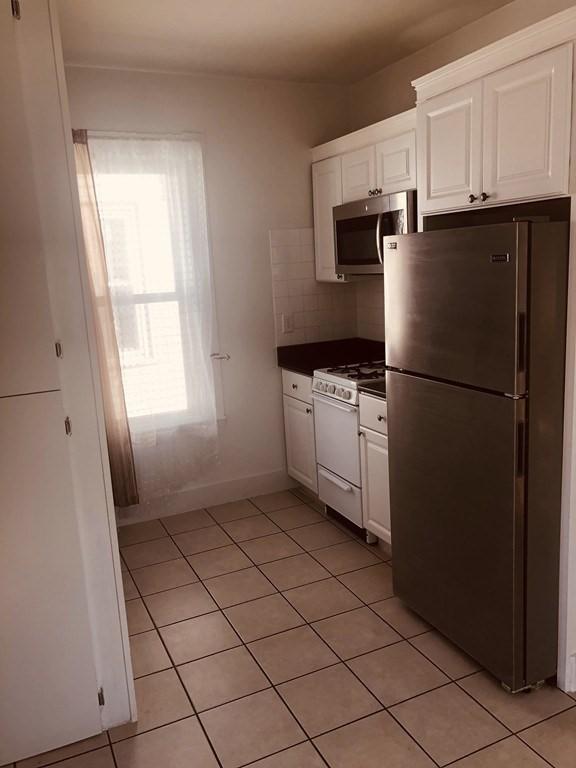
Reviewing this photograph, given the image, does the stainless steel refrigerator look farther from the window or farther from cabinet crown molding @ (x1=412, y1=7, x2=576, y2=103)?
the window

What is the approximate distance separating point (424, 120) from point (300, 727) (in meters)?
2.44

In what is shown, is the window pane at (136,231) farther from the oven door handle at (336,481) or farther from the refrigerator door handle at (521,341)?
the refrigerator door handle at (521,341)

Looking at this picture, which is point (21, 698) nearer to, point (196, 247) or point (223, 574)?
point (223, 574)

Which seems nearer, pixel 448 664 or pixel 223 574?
pixel 448 664

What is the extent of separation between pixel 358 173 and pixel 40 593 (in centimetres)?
270

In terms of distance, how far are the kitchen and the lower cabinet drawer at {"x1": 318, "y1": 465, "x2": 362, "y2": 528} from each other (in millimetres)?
20

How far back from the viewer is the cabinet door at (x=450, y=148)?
7.97ft

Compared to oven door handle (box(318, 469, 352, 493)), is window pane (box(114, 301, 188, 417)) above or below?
above

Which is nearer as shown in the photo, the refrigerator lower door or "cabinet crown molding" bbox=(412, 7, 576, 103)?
"cabinet crown molding" bbox=(412, 7, 576, 103)

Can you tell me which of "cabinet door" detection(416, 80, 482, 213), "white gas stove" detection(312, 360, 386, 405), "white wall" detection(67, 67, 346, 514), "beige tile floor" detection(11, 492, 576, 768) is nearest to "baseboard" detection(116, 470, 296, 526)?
"white wall" detection(67, 67, 346, 514)

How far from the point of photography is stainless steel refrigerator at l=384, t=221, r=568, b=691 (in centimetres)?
205

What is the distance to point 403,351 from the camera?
8.43ft

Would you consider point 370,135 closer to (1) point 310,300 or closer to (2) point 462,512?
(1) point 310,300

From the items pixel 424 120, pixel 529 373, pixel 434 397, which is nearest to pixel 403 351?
pixel 434 397
